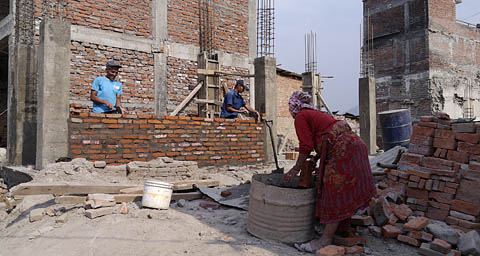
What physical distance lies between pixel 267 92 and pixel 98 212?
4420mm

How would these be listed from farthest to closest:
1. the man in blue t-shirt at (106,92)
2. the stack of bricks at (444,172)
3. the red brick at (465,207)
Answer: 1. the man in blue t-shirt at (106,92)
2. the stack of bricks at (444,172)
3. the red brick at (465,207)

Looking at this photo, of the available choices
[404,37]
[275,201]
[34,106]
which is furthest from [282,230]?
[404,37]

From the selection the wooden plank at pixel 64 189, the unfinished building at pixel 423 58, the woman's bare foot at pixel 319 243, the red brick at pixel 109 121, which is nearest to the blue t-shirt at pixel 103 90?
the red brick at pixel 109 121

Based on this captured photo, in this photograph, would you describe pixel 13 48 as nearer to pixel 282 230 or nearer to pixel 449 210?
pixel 282 230

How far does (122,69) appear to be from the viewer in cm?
825

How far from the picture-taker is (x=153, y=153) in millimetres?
5355

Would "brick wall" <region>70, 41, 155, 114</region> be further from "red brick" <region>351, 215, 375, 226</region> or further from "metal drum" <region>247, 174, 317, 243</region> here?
"red brick" <region>351, 215, 375, 226</region>

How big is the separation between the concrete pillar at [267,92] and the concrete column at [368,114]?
3.03m

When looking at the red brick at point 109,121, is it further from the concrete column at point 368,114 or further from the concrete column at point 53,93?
the concrete column at point 368,114

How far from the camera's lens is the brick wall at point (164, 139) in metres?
4.86

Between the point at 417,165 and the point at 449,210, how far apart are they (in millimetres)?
614

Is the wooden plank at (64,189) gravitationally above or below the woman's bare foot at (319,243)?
above

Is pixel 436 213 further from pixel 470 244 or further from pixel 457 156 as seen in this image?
pixel 470 244

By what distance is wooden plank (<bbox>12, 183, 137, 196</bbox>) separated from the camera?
3.72 m
